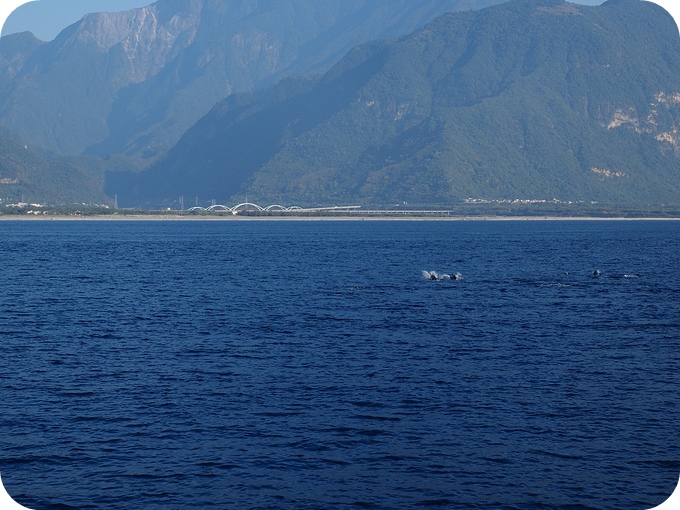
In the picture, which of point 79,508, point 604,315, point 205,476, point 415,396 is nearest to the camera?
point 79,508

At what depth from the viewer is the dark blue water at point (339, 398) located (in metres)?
30.4

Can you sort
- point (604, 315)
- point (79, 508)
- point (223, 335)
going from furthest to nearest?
point (604, 315) < point (223, 335) < point (79, 508)

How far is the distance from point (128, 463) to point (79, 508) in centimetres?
376

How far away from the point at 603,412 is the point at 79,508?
2138 cm

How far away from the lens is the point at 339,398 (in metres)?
40.2

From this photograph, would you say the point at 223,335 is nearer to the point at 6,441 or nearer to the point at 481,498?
the point at 6,441

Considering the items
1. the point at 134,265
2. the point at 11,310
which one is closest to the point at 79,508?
the point at 11,310

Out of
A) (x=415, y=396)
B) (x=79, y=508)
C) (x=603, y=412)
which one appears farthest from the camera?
(x=415, y=396)

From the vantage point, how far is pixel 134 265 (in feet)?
370

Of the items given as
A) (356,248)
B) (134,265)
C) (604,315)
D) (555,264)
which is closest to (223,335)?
(604,315)

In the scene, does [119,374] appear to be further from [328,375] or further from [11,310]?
[11,310]

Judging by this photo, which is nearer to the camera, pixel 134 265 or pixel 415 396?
pixel 415 396

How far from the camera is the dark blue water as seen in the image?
99.8 feet

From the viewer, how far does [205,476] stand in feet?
101
